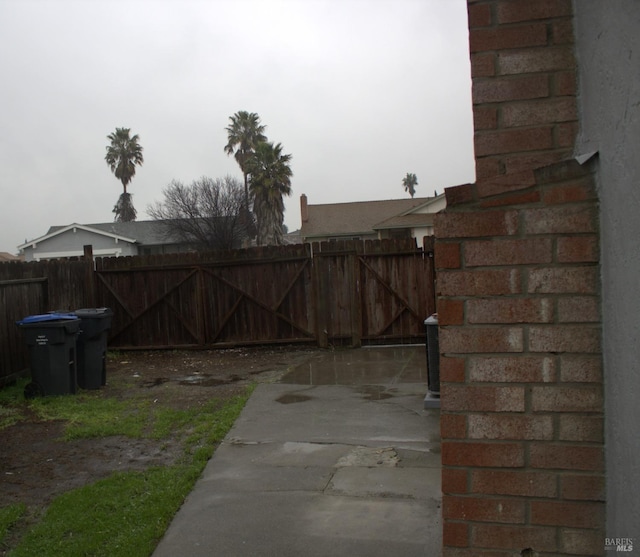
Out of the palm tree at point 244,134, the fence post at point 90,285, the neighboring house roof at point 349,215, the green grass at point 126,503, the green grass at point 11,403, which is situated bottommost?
the green grass at point 126,503

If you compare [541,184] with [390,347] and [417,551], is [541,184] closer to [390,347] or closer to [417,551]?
[417,551]

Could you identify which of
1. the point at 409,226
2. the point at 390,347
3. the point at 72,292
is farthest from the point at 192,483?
the point at 409,226

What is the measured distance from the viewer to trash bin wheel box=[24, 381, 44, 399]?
848cm

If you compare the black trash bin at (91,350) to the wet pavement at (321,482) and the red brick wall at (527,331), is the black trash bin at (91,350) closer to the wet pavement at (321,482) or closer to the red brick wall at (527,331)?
the wet pavement at (321,482)

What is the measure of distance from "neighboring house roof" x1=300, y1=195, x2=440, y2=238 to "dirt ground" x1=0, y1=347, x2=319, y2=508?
1075 inches

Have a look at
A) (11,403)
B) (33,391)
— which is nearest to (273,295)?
(33,391)

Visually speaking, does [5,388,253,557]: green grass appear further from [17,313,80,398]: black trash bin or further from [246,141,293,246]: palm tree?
[246,141,293,246]: palm tree

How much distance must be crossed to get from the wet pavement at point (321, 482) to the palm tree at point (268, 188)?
33.1 meters

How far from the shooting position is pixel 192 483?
16.5 feet

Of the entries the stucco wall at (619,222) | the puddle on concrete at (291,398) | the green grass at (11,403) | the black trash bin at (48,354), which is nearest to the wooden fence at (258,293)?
the green grass at (11,403)

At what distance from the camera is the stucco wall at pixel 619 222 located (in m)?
2.04

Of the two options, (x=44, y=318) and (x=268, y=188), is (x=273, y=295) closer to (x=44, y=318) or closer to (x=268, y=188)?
(x=44, y=318)

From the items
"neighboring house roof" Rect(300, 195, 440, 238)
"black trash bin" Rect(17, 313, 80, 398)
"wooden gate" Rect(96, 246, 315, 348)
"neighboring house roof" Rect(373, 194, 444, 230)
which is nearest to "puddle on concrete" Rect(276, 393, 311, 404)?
"black trash bin" Rect(17, 313, 80, 398)

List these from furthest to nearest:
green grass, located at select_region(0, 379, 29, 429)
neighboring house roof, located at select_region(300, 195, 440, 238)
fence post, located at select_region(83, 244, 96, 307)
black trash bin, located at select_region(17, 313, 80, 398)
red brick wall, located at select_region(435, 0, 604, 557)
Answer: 1. neighboring house roof, located at select_region(300, 195, 440, 238)
2. fence post, located at select_region(83, 244, 96, 307)
3. black trash bin, located at select_region(17, 313, 80, 398)
4. green grass, located at select_region(0, 379, 29, 429)
5. red brick wall, located at select_region(435, 0, 604, 557)
